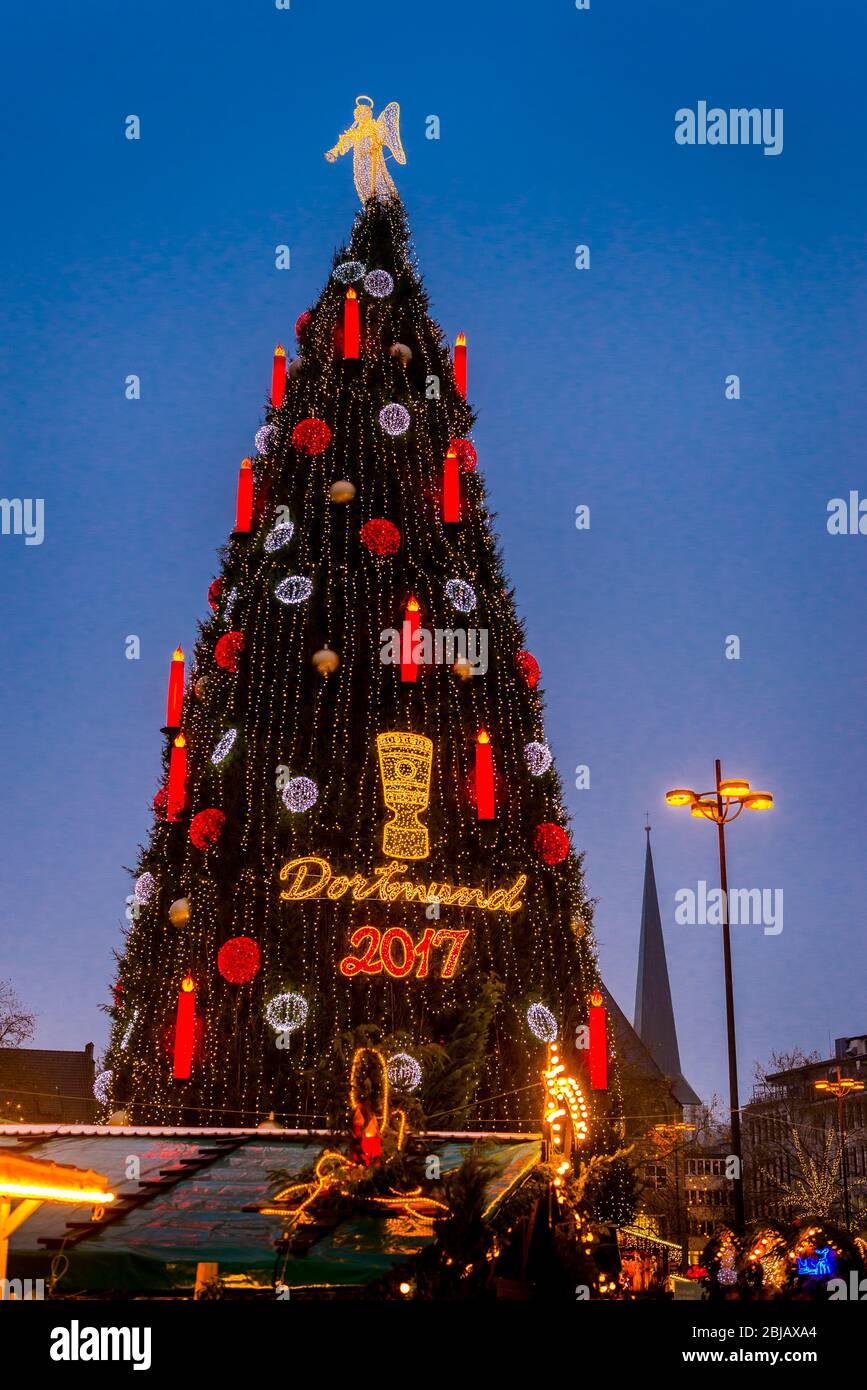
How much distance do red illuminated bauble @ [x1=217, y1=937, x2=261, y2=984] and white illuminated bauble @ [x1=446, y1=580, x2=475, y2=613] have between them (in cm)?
780

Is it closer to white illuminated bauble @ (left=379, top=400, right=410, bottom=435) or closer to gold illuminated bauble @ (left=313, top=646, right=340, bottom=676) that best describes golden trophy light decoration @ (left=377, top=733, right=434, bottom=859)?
gold illuminated bauble @ (left=313, top=646, right=340, bottom=676)

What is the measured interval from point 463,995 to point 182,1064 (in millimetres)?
5143

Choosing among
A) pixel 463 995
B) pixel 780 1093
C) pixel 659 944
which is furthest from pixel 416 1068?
pixel 659 944

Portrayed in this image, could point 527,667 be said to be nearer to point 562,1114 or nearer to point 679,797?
point 679,797

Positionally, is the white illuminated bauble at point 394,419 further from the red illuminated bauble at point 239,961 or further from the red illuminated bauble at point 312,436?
the red illuminated bauble at point 239,961

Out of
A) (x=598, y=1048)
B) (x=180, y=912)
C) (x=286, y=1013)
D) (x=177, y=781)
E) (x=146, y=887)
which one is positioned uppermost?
(x=177, y=781)

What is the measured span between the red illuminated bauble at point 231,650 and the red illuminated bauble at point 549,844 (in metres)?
6.80

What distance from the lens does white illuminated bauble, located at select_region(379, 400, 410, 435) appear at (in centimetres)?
2780

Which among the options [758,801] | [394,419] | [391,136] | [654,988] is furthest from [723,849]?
[654,988]

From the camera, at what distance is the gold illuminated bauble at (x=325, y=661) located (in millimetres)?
25109

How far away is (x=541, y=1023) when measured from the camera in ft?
80.4

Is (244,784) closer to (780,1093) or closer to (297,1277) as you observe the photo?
(297,1277)

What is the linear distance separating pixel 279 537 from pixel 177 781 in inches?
210

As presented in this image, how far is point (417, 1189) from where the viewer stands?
47.8ft
